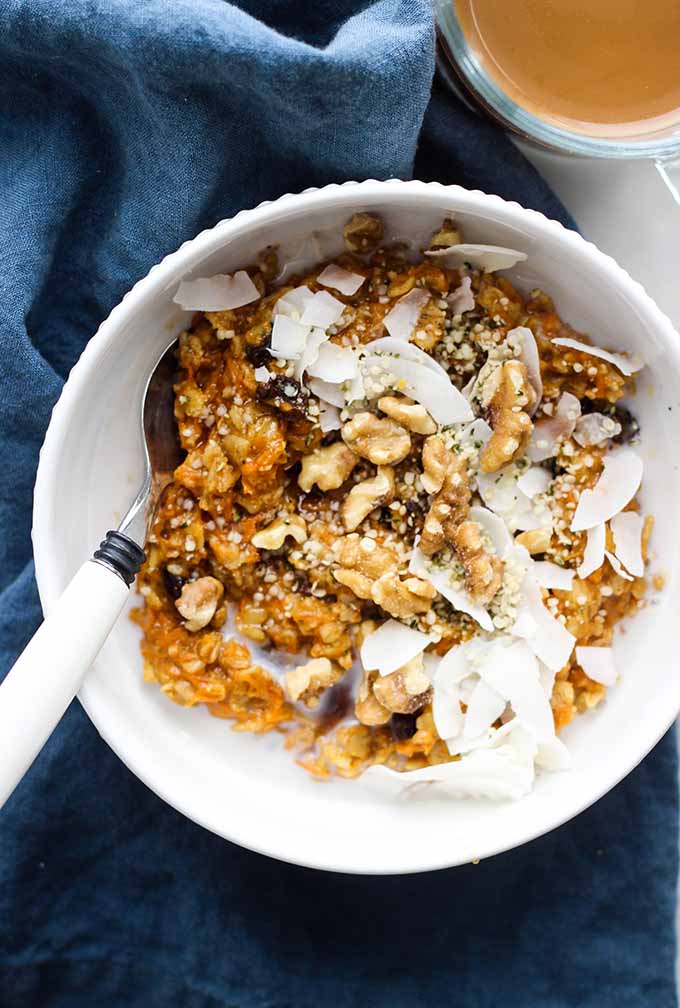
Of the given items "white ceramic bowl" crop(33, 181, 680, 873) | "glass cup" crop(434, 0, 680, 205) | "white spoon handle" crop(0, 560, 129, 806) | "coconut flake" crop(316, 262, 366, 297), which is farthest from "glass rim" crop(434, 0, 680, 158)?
"white spoon handle" crop(0, 560, 129, 806)

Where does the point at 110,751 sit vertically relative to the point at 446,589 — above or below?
below

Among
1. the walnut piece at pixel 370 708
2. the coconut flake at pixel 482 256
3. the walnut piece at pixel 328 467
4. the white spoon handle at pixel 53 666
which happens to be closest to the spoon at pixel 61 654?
the white spoon handle at pixel 53 666

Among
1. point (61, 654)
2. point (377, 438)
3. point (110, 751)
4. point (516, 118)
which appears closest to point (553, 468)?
point (377, 438)

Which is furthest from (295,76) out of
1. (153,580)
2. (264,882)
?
(264,882)

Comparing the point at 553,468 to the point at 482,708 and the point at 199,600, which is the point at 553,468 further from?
the point at 199,600

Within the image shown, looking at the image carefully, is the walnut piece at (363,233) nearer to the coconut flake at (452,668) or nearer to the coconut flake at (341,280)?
the coconut flake at (341,280)

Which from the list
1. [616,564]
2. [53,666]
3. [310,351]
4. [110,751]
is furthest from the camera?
[110,751]
